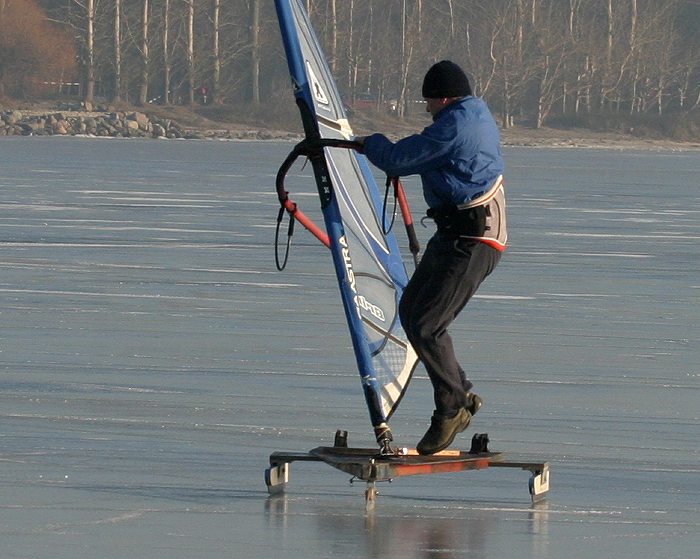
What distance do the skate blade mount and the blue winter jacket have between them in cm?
87

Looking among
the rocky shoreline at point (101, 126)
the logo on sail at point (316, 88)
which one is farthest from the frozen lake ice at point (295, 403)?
the rocky shoreline at point (101, 126)

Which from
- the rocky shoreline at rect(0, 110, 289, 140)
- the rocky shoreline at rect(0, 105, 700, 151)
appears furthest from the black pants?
the rocky shoreline at rect(0, 105, 700, 151)

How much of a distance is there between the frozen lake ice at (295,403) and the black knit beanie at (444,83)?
4.52ft

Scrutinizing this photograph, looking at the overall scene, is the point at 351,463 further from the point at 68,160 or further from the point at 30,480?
the point at 68,160

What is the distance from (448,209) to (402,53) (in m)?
85.9

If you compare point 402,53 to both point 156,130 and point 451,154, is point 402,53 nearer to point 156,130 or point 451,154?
point 156,130

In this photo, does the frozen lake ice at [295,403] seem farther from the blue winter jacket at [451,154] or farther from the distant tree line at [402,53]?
the distant tree line at [402,53]

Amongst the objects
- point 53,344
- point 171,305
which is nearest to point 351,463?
point 53,344

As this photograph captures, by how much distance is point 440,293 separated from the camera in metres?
6.32

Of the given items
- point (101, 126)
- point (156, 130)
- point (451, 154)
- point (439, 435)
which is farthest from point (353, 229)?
point (156, 130)

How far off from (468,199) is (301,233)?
14106 millimetres

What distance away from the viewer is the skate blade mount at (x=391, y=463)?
6289mm

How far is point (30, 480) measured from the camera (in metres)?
6.57

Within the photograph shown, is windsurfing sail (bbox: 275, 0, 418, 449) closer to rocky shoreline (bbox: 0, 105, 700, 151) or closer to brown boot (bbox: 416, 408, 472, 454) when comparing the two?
brown boot (bbox: 416, 408, 472, 454)
